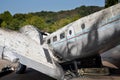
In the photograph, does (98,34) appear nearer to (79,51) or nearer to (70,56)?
(79,51)

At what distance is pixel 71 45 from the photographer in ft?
42.4

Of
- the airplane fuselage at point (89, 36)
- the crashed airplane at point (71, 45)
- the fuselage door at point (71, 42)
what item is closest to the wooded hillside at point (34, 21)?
the crashed airplane at point (71, 45)

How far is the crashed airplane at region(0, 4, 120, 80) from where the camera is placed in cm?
1059

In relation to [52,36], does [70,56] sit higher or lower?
lower

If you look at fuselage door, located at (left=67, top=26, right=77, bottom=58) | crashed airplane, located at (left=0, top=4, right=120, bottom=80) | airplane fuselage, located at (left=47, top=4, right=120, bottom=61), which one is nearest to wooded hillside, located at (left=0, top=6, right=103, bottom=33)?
crashed airplane, located at (left=0, top=4, right=120, bottom=80)

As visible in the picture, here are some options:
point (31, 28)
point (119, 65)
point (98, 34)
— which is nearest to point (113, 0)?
point (119, 65)

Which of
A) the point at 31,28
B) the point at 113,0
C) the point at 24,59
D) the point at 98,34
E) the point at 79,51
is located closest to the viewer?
the point at 24,59

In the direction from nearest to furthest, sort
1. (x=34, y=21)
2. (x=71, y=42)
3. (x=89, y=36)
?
(x=89, y=36)
(x=71, y=42)
(x=34, y=21)

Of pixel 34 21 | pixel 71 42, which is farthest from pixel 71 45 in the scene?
pixel 34 21

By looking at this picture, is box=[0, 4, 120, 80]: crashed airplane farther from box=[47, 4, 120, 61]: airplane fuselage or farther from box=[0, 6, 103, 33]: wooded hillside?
box=[0, 6, 103, 33]: wooded hillside

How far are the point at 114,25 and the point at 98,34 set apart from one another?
1.17m

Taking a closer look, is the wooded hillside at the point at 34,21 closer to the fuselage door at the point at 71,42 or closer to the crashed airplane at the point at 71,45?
the crashed airplane at the point at 71,45

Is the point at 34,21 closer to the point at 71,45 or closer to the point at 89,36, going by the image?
the point at 71,45

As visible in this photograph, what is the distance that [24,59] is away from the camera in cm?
1046
